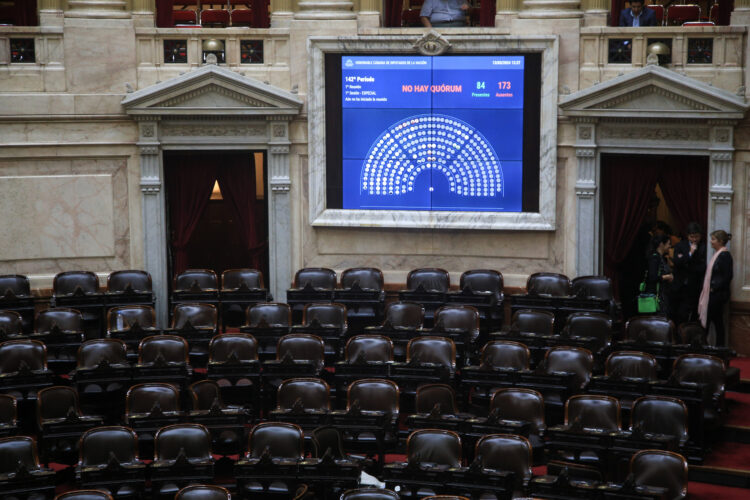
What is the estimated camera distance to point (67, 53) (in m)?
13.8

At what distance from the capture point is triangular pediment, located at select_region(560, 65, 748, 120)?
12.5m

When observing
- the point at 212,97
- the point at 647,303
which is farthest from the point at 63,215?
the point at 647,303

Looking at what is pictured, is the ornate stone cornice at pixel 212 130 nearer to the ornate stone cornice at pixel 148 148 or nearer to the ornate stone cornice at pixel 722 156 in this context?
the ornate stone cornice at pixel 148 148

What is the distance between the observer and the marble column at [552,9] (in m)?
13.3

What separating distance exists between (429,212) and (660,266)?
290 centimetres

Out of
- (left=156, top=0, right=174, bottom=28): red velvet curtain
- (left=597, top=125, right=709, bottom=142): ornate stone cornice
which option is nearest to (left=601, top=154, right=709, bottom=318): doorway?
(left=597, top=125, right=709, bottom=142): ornate stone cornice

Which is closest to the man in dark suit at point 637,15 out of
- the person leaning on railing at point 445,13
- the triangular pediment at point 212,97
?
the person leaning on railing at point 445,13

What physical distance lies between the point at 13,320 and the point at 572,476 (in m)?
6.59

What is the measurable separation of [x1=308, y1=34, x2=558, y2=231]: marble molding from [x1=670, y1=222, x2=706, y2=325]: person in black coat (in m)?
1.64

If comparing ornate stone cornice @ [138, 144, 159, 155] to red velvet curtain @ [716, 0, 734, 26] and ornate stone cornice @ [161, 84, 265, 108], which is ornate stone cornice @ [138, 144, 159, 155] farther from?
red velvet curtain @ [716, 0, 734, 26]

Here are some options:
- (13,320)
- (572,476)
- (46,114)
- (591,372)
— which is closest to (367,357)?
(591,372)

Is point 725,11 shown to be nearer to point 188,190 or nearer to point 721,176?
point 721,176

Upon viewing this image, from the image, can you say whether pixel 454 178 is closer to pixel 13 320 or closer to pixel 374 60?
pixel 374 60

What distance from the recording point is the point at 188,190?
1434 cm
